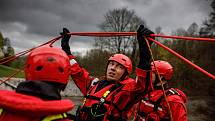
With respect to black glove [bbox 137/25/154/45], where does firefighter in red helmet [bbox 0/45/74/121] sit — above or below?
below

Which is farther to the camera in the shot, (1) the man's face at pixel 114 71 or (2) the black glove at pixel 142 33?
(1) the man's face at pixel 114 71

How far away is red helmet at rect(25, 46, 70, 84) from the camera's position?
257cm

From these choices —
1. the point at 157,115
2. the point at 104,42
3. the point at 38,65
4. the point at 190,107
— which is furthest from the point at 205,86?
the point at 38,65

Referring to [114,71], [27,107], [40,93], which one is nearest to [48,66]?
[40,93]

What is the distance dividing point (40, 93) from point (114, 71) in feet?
8.12

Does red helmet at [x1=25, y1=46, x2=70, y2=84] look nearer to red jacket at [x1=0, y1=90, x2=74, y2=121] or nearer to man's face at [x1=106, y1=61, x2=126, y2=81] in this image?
red jacket at [x1=0, y1=90, x2=74, y2=121]

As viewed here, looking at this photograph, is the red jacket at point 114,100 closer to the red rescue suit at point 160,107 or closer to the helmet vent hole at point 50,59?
the red rescue suit at point 160,107

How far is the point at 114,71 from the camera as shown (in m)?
4.73

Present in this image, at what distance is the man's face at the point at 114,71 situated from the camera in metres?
4.68

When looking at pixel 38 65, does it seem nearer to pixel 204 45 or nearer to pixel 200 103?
pixel 200 103

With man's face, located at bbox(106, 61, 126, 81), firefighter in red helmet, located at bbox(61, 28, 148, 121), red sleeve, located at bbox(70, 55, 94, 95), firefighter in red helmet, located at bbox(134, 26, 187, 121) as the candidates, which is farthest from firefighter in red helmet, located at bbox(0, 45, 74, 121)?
red sleeve, located at bbox(70, 55, 94, 95)

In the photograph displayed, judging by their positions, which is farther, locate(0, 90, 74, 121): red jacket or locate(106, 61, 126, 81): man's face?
locate(106, 61, 126, 81): man's face

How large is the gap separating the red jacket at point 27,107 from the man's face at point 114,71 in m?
2.27

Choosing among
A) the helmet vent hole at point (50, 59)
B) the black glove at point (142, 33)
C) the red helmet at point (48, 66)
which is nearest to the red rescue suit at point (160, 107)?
the black glove at point (142, 33)
